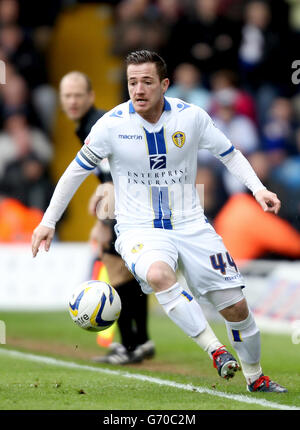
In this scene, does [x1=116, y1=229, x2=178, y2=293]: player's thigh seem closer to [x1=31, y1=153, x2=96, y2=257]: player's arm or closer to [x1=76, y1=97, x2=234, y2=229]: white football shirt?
[x1=76, y1=97, x2=234, y2=229]: white football shirt

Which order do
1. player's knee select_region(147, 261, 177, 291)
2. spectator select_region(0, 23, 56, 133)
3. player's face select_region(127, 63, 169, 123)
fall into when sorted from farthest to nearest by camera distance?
1. spectator select_region(0, 23, 56, 133)
2. player's face select_region(127, 63, 169, 123)
3. player's knee select_region(147, 261, 177, 291)

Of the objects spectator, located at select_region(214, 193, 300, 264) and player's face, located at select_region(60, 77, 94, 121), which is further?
spectator, located at select_region(214, 193, 300, 264)

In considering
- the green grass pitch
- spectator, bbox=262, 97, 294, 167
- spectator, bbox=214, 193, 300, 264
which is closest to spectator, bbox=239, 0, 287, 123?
spectator, bbox=262, 97, 294, 167

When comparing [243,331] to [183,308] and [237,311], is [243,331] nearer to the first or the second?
[237,311]

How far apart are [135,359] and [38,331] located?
9.85 feet

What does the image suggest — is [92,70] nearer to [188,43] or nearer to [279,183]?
[188,43]

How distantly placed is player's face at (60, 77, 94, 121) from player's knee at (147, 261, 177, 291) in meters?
2.90

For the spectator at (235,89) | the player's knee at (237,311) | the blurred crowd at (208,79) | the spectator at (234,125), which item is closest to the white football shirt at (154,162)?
the player's knee at (237,311)

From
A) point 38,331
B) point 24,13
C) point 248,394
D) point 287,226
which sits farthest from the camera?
point 24,13

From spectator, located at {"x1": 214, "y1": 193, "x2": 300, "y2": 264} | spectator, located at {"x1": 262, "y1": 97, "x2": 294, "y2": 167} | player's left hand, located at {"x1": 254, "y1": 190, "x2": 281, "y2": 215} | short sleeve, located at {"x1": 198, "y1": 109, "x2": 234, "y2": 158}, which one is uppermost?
short sleeve, located at {"x1": 198, "y1": 109, "x2": 234, "y2": 158}

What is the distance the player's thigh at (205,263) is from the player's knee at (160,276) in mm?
298

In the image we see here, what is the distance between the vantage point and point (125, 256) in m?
6.86

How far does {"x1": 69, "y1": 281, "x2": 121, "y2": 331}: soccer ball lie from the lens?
707 cm

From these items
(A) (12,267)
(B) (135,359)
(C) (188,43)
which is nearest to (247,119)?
(C) (188,43)
